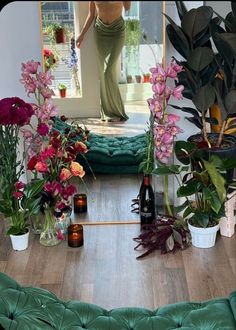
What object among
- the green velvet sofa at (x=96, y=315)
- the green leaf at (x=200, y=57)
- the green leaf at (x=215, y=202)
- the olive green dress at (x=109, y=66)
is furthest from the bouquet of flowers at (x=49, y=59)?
the green velvet sofa at (x=96, y=315)

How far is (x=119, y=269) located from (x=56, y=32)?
51.4 inches

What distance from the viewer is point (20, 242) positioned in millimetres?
2666

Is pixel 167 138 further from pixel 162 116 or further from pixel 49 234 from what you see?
pixel 49 234

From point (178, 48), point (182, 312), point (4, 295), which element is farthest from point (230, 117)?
point (4, 295)

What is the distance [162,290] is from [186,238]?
0.49 meters

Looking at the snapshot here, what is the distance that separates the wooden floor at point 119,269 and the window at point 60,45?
47 cm

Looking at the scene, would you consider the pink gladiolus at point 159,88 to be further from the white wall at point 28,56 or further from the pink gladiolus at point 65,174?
the pink gladiolus at point 65,174

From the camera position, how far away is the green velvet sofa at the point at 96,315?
5.08ft

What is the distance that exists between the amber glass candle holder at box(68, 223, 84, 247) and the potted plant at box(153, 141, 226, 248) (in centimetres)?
54

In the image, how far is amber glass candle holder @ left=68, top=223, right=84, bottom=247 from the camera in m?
2.70

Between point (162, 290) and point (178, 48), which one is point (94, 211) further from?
point (178, 48)

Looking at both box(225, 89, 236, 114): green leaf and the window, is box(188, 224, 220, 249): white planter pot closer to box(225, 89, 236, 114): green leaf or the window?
box(225, 89, 236, 114): green leaf

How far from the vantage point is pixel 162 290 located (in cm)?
231

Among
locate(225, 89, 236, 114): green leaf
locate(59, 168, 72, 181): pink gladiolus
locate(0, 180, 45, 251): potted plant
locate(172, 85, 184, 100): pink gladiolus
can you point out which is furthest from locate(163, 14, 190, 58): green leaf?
locate(0, 180, 45, 251): potted plant
